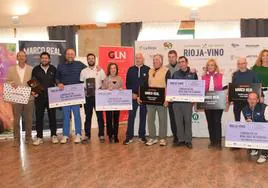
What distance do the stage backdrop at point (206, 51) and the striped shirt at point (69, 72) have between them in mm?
1046

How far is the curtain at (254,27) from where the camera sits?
7.64 m

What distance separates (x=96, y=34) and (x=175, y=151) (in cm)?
416

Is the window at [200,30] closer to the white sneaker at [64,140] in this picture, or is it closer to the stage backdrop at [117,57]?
the stage backdrop at [117,57]

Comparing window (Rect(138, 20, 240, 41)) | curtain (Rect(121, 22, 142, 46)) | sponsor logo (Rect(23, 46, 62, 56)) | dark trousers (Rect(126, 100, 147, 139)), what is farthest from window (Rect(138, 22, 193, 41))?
dark trousers (Rect(126, 100, 147, 139))

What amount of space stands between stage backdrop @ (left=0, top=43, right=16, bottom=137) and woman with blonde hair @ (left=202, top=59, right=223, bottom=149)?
3140 millimetres

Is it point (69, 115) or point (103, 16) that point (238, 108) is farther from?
point (103, 16)

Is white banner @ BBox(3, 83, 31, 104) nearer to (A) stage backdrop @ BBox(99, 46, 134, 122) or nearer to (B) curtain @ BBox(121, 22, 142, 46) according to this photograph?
(A) stage backdrop @ BBox(99, 46, 134, 122)

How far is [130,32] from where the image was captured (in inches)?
316

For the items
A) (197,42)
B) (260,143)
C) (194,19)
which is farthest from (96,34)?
(260,143)

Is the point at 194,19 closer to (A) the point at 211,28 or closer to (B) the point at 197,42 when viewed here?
(A) the point at 211,28

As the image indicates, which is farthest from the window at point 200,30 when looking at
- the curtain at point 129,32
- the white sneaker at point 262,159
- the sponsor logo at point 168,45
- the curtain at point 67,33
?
the white sneaker at point 262,159

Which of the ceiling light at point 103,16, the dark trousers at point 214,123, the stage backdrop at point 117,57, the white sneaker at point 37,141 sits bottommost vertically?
the white sneaker at point 37,141

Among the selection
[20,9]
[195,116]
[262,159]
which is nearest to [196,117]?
[195,116]

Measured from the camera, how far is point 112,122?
548 cm
